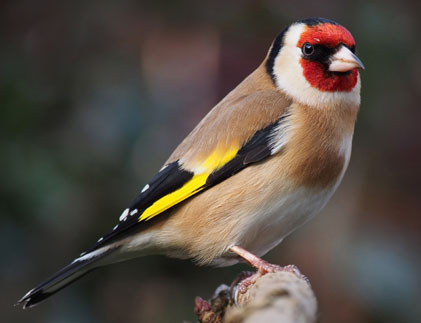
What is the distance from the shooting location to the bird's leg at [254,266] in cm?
268

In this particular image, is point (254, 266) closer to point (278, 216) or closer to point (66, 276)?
point (278, 216)

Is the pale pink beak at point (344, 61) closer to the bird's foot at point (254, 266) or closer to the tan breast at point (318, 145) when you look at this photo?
the tan breast at point (318, 145)

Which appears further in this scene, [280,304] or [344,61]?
[344,61]

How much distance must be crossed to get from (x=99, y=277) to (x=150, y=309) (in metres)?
0.36

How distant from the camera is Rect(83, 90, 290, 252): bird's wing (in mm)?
3014

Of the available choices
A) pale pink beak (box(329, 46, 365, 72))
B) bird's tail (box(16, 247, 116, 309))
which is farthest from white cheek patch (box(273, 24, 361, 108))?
bird's tail (box(16, 247, 116, 309))

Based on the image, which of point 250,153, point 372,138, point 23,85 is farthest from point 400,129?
point 23,85

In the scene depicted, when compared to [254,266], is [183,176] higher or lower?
higher

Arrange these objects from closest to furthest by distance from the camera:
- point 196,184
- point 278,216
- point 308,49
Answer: point 278,216 < point 196,184 < point 308,49

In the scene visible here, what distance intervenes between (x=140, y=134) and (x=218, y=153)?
2.24 feet

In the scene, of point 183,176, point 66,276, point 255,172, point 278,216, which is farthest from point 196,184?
point 66,276

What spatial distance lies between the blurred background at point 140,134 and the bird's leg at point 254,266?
0.64 metres

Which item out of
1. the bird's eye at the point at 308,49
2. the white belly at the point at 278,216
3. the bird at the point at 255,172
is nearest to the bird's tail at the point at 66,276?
the bird at the point at 255,172

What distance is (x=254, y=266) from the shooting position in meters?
2.93
